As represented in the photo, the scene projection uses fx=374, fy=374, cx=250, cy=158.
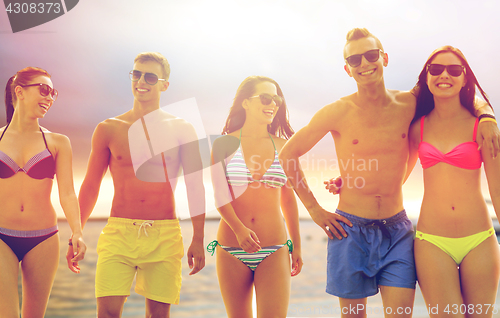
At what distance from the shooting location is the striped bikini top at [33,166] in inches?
147

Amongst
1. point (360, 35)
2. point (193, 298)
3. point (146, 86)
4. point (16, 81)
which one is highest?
point (16, 81)

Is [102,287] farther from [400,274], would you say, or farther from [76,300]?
[76,300]

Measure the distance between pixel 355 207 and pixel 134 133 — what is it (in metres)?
2.20

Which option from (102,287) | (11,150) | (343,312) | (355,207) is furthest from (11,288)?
(355,207)

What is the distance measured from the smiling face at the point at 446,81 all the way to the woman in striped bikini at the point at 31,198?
346cm

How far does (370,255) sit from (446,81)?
1606mm

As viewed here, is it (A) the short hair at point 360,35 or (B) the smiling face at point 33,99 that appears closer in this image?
(A) the short hair at point 360,35

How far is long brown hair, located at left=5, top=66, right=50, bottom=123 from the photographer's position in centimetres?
395

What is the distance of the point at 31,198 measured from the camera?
372cm

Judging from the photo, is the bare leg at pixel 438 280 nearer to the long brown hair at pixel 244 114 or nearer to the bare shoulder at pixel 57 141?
the long brown hair at pixel 244 114

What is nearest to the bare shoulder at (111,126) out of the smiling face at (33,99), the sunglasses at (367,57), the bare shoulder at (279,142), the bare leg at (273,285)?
the smiling face at (33,99)

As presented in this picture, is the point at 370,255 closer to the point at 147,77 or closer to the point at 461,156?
the point at 461,156

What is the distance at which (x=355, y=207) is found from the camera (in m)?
3.34

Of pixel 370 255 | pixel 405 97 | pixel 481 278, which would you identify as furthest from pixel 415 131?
pixel 481 278
